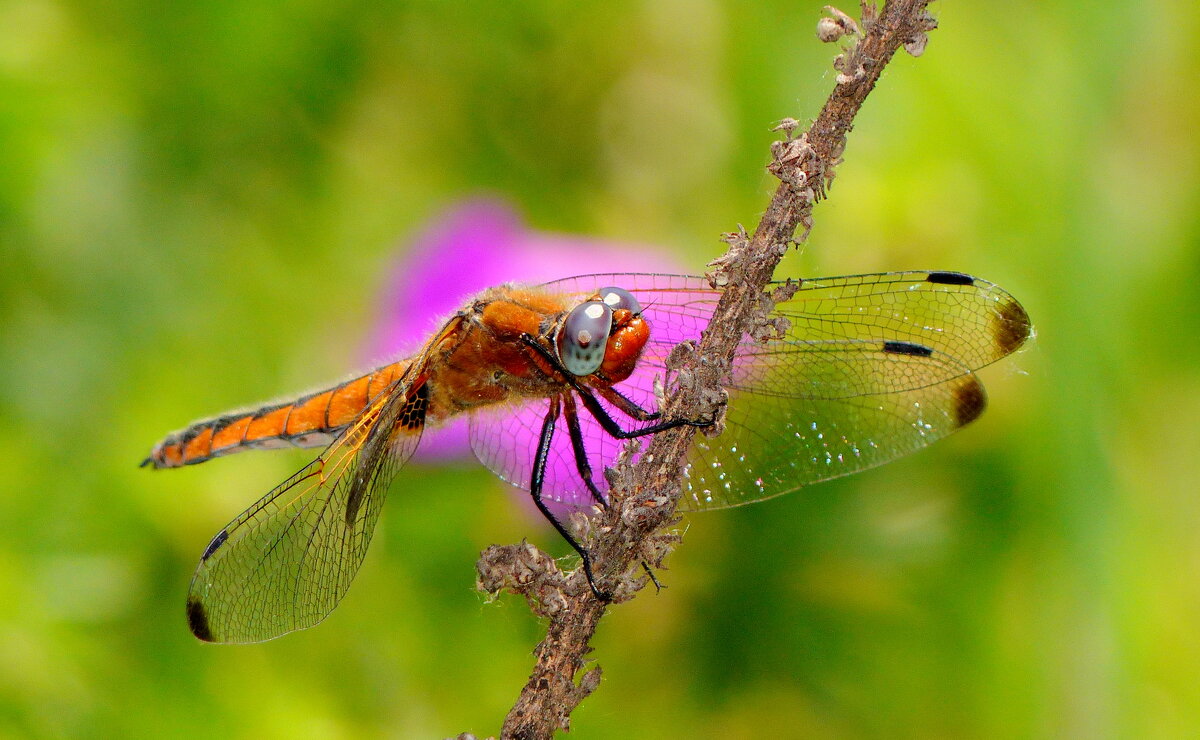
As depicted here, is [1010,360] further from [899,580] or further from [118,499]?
[118,499]

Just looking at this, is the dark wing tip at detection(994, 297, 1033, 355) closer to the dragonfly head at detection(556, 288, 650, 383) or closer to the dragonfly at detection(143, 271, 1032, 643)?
the dragonfly at detection(143, 271, 1032, 643)

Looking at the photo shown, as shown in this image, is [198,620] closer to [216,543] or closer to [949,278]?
Answer: [216,543]

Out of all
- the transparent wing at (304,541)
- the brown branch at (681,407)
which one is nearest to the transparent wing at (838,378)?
the transparent wing at (304,541)

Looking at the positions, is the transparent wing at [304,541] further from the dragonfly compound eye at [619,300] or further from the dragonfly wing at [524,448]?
the dragonfly compound eye at [619,300]

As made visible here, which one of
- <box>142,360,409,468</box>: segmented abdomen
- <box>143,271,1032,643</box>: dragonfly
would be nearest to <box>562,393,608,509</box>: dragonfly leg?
<box>143,271,1032,643</box>: dragonfly

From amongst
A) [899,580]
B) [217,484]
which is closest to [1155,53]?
[899,580]
